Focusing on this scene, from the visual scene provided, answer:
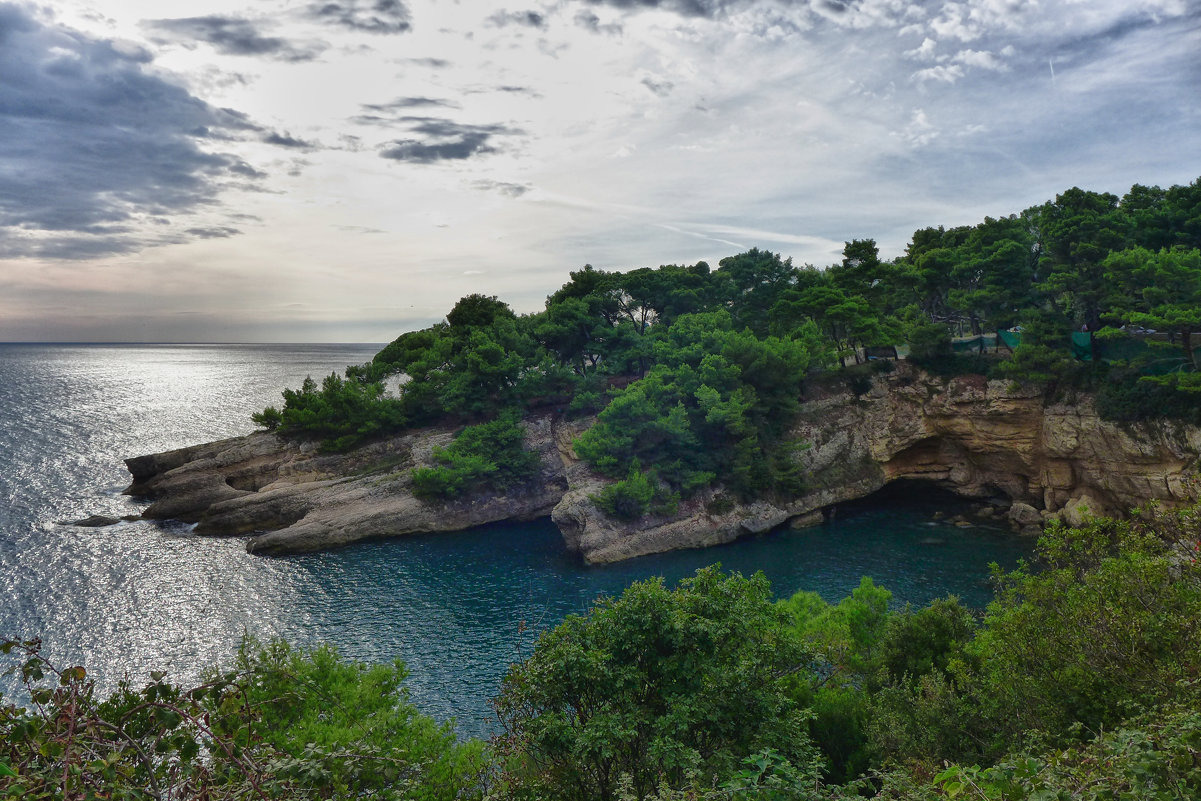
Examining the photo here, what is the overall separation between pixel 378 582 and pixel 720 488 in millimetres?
22348

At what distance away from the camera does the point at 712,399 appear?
1657 inches

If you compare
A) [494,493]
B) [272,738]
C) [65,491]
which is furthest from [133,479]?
[272,738]

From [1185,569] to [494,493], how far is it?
40896 millimetres

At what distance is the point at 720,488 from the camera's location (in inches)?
1693

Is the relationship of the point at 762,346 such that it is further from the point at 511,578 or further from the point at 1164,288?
the point at 511,578

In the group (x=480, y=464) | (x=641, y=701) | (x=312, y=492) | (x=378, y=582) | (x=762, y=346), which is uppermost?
(x=762, y=346)

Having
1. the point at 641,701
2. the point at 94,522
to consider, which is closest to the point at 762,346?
the point at 641,701

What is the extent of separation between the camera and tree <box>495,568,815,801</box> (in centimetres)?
1188

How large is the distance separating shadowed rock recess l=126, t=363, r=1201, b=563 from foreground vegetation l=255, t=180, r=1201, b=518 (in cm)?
138

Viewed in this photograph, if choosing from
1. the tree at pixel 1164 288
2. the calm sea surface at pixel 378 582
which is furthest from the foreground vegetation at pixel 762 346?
the calm sea surface at pixel 378 582

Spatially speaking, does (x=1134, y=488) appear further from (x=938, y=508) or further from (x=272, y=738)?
(x=272, y=738)

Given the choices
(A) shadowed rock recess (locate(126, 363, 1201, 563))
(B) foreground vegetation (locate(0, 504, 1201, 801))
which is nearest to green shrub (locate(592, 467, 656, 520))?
(A) shadowed rock recess (locate(126, 363, 1201, 563))

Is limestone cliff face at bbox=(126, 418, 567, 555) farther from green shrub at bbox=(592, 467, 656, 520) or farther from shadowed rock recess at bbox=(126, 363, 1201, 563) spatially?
green shrub at bbox=(592, 467, 656, 520)

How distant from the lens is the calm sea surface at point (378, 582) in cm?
2758
